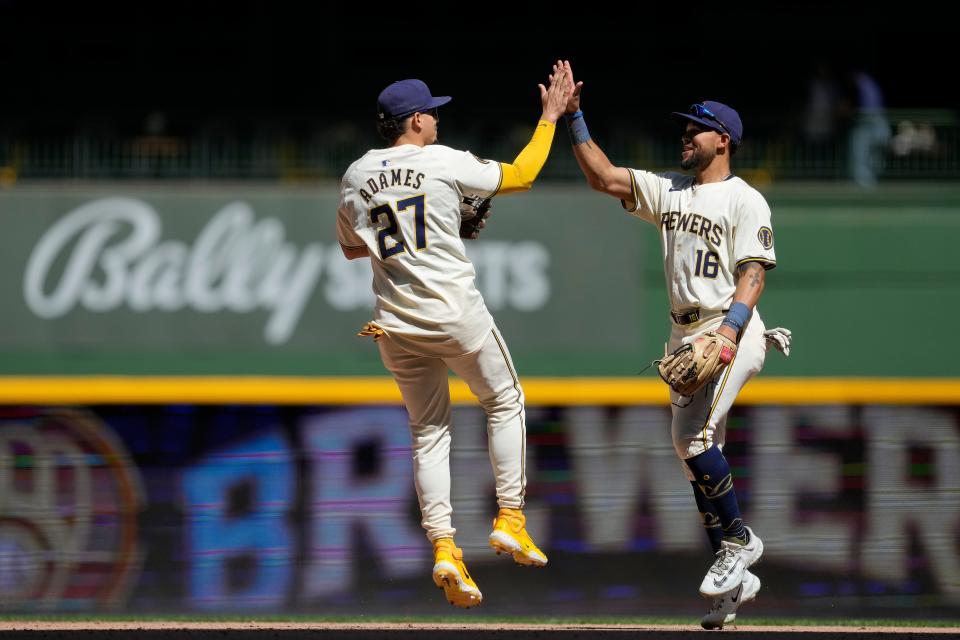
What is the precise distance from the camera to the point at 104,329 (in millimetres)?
14781

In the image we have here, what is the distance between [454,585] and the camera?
562 cm

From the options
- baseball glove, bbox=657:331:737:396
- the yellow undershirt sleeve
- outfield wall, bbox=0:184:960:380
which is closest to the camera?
baseball glove, bbox=657:331:737:396

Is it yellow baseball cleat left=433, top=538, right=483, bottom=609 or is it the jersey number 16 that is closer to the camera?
yellow baseball cleat left=433, top=538, right=483, bottom=609

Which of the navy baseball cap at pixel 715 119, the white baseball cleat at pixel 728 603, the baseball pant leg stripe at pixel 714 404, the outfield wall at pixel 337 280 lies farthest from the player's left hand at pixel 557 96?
the outfield wall at pixel 337 280

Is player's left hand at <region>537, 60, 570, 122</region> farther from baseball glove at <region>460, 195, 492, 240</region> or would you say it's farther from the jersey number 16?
the jersey number 16

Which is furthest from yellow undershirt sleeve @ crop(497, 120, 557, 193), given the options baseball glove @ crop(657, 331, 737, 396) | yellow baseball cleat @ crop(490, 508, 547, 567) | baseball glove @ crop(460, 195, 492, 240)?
yellow baseball cleat @ crop(490, 508, 547, 567)

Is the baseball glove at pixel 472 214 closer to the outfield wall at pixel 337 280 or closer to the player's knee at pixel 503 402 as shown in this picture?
the player's knee at pixel 503 402

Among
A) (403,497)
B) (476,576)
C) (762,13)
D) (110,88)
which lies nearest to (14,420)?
(403,497)

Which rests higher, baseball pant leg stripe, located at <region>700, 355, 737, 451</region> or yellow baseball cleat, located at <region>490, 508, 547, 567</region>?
baseball pant leg stripe, located at <region>700, 355, 737, 451</region>

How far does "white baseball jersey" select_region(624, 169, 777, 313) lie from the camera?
19.0ft

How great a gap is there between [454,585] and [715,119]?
207 cm

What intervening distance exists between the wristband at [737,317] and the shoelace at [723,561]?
0.89 m

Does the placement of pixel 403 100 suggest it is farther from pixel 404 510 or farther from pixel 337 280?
pixel 337 280

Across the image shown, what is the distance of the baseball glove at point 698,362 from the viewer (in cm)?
555
